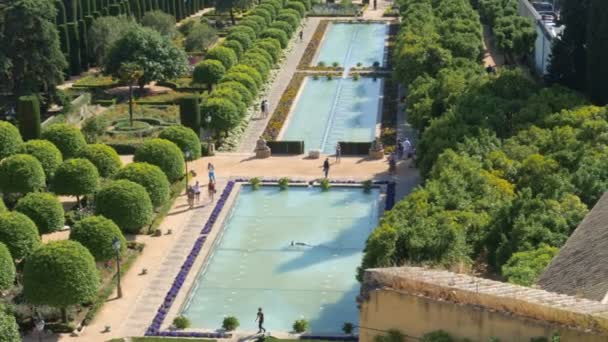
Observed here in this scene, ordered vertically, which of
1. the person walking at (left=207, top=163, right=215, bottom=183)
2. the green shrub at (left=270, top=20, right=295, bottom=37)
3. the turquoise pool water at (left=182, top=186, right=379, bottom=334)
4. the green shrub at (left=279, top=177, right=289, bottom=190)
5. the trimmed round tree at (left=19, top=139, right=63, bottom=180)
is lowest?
the turquoise pool water at (left=182, top=186, right=379, bottom=334)

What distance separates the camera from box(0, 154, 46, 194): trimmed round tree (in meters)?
32.8

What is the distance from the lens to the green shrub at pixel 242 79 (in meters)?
47.4

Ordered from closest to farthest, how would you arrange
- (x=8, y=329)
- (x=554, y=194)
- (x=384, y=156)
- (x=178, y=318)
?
(x=8, y=329) → (x=554, y=194) → (x=178, y=318) → (x=384, y=156)

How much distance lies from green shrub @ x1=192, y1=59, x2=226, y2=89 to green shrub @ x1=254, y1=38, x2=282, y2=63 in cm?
580

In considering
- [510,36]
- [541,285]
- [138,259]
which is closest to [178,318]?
[138,259]

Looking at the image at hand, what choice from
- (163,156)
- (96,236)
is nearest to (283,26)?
(163,156)

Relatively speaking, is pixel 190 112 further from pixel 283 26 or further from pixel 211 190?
pixel 283 26

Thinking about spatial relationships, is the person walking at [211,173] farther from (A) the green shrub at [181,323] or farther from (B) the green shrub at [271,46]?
(B) the green shrub at [271,46]

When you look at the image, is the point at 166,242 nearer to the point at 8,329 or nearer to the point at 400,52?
the point at 8,329

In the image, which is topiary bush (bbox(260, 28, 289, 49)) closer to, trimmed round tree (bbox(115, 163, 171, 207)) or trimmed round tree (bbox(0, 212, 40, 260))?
trimmed round tree (bbox(115, 163, 171, 207))

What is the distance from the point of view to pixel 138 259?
2973 cm

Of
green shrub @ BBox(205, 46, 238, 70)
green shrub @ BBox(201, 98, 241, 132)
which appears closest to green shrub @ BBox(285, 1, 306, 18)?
green shrub @ BBox(205, 46, 238, 70)

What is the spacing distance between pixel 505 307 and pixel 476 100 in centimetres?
2352

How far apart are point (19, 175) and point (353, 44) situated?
39105 millimetres
